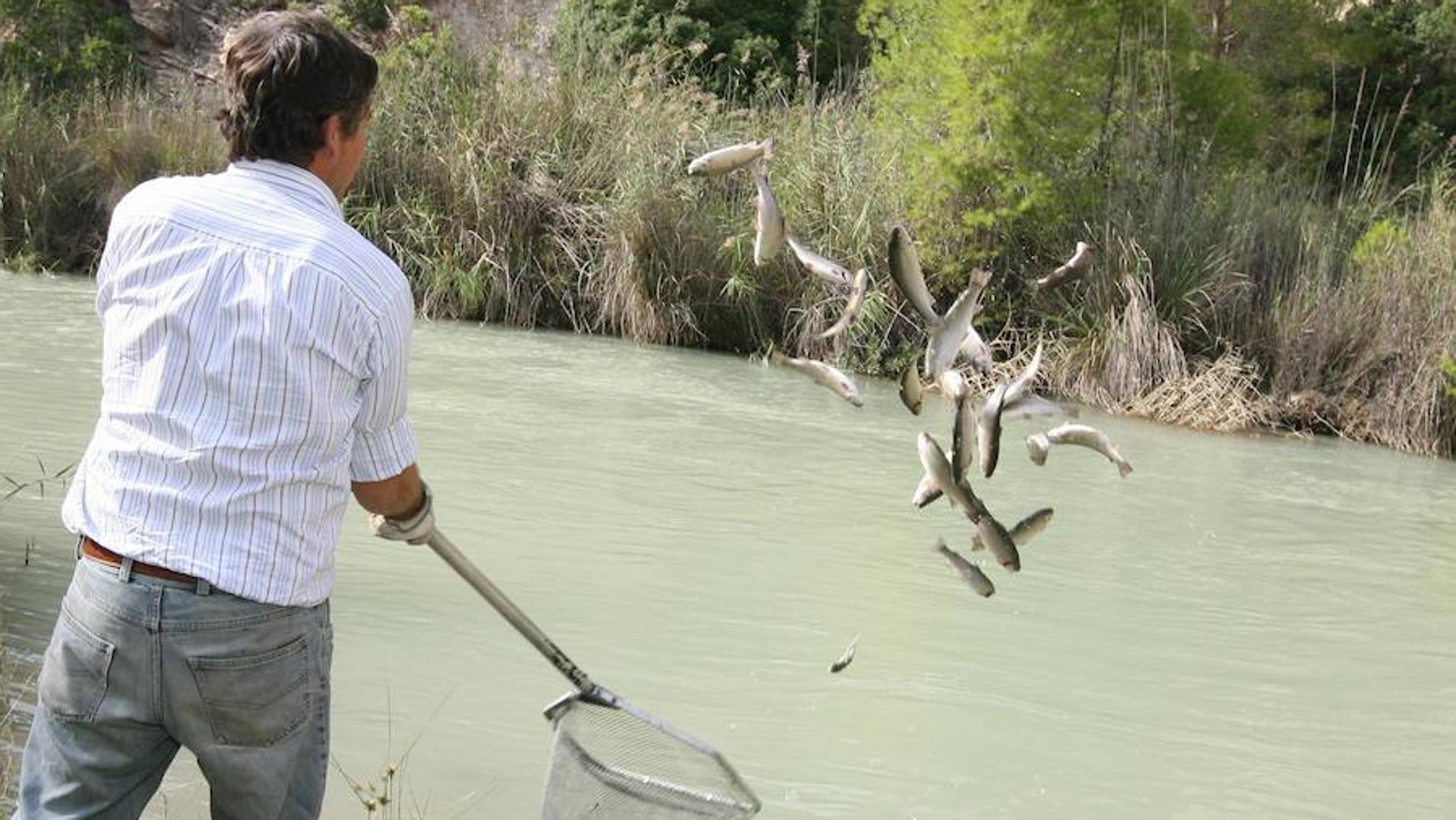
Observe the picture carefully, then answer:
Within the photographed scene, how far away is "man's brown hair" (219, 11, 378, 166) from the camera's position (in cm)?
233

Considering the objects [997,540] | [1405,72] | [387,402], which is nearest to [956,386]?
[997,540]

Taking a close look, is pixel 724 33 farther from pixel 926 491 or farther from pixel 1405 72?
pixel 926 491

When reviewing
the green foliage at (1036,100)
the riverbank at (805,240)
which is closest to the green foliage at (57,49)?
the riverbank at (805,240)

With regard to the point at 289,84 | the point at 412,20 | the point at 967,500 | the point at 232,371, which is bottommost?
the point at 412,20

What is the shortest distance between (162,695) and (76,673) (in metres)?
0.12

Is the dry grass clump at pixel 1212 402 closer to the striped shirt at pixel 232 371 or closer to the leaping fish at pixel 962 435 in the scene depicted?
the leaping fish at pixel 962 435

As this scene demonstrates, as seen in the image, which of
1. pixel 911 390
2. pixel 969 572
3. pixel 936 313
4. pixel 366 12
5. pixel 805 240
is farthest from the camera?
pixel 366 12

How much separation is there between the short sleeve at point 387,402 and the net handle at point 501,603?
0.20 meters

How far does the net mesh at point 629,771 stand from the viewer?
289cm

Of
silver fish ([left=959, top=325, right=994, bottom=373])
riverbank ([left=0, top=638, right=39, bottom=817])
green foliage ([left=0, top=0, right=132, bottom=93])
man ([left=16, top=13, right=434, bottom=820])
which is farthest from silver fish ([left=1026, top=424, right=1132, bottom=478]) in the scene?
green foliage ([left=0, top=0, right=132, bottom=93])

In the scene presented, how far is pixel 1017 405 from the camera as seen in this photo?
12.6 ft

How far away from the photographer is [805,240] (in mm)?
14695

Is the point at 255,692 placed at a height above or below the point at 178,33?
above

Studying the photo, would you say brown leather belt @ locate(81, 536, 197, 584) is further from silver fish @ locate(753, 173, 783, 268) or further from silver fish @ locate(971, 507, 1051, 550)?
silver fish @ locate(971, 507, 1051, 550)
